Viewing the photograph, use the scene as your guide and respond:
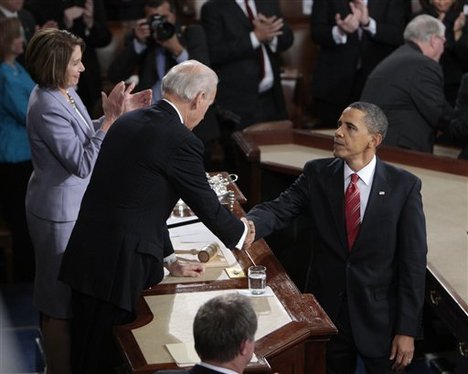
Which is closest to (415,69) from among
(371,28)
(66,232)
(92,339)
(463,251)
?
(371,28)

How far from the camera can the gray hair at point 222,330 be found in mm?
2699

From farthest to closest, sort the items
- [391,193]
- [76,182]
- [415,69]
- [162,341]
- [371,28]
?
[371,28], [415,69], [76,182], [391,193], [162,341]

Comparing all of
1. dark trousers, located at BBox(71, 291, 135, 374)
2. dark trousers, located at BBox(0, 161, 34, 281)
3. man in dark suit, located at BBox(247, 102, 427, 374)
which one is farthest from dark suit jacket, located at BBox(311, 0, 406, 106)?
dark trousers, located at BBox(71, 291, 135, 374)

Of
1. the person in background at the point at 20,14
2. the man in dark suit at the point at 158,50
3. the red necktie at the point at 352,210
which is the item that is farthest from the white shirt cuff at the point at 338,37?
the red necktie at the point at 352,210

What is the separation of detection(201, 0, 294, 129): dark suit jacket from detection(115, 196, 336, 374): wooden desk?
3.45m

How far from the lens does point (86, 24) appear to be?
7.40 meters

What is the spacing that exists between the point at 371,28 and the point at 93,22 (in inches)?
80.2

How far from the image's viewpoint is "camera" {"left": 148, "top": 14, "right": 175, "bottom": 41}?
6.30 m

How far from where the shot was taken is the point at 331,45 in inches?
296

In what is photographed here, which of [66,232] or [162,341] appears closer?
[162,341]

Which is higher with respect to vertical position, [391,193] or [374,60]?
[391,193]

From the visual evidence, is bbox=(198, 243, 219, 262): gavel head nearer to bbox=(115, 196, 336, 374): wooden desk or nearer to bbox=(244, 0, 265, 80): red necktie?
bbox=(115, 196, 336, 374): wooden desk

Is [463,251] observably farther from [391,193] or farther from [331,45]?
[331,45]

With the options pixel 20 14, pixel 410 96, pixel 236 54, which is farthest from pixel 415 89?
pixel 20 14
